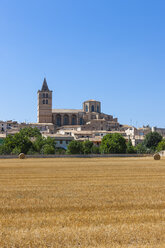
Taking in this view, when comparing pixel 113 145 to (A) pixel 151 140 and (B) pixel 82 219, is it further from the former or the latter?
(B) pixel 82 219

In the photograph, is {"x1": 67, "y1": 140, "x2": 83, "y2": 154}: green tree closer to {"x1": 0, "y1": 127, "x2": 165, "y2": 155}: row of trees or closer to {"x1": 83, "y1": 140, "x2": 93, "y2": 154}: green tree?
{"x1": 0, "y1": 127, "x2": 165, "y2": 155}: row of trees

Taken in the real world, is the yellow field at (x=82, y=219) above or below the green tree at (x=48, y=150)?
below

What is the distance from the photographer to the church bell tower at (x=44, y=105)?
179500 mm

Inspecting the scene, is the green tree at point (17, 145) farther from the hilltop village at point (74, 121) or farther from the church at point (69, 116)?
the church at point (69, 116)

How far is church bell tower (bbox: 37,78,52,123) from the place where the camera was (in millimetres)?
179500

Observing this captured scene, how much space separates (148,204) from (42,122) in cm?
16877

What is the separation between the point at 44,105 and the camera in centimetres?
18512

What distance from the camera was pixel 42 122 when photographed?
589ft

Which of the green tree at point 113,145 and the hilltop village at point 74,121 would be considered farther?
the hilltop village at point 74,121

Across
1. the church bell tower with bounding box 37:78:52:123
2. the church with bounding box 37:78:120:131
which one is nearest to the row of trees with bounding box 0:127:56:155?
the church with bounding box 37:78:120:131

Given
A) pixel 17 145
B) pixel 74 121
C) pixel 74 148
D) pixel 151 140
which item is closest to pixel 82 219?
pixel 17 145

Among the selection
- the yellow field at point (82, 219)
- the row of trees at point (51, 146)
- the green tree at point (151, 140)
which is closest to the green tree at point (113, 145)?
the row of trees at point (51, 146)

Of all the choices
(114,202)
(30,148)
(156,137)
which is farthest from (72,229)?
(156,137)

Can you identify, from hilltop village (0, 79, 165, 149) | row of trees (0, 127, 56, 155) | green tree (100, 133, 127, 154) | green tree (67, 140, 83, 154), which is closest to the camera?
row of trees (0, 127, 56, 155)
